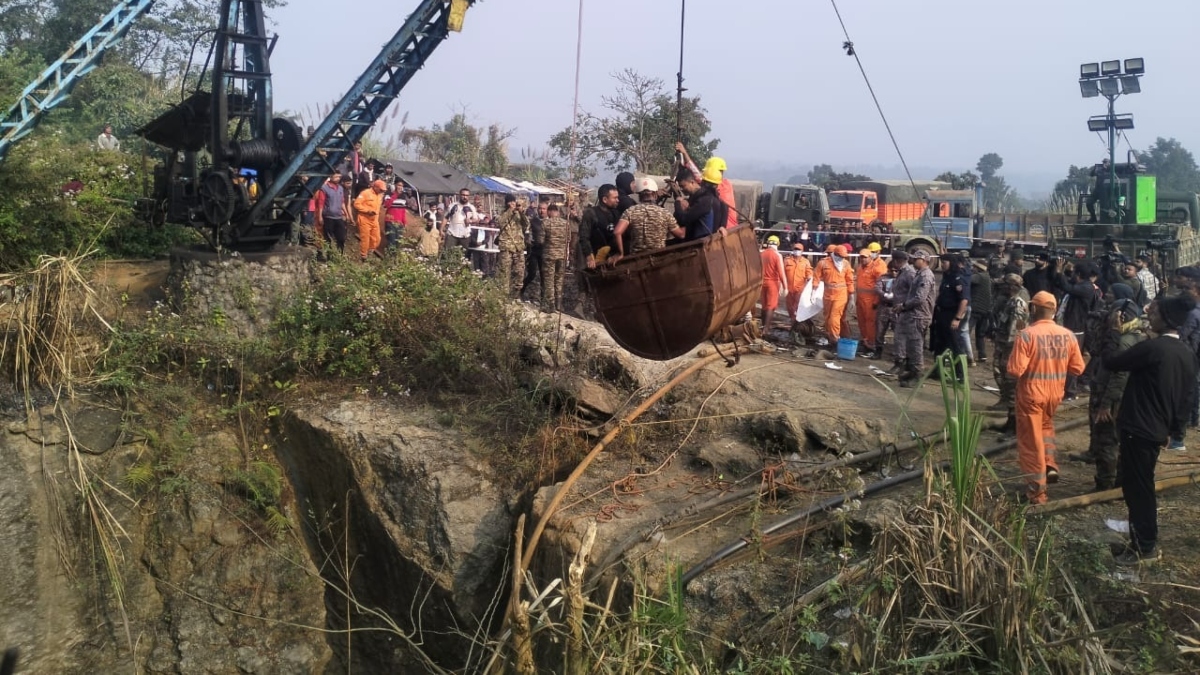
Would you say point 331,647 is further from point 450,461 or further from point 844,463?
point 844,463

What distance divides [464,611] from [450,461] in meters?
1.29

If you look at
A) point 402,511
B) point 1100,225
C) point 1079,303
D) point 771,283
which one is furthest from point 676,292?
point 1100,225

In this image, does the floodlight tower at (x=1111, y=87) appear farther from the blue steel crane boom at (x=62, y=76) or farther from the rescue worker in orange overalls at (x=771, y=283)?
the blue steel crane boom at (x=62, y=76)

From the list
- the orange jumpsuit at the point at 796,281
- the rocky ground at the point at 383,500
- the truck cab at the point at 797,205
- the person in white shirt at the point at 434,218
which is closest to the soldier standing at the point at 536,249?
the person in white shirt at the point at 434,218

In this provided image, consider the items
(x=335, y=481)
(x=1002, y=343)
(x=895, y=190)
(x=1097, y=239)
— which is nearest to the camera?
Result: (x=335, y=481)

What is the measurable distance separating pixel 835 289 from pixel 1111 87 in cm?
1425

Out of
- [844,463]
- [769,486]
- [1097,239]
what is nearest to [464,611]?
[769,486]

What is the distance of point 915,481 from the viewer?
6730 millimetres

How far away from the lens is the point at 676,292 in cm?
619

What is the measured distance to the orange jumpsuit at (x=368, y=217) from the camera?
1220 centimetres

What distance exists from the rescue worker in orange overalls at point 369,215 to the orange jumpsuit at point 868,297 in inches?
258

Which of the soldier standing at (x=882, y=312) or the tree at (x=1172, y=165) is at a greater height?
the tree at (x=1172, y=165)

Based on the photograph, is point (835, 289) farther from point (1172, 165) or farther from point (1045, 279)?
point (1172, 165)

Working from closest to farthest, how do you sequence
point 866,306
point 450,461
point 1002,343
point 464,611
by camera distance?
point 464,611 < point 450,461 < point 1002,343 < point 866,306
